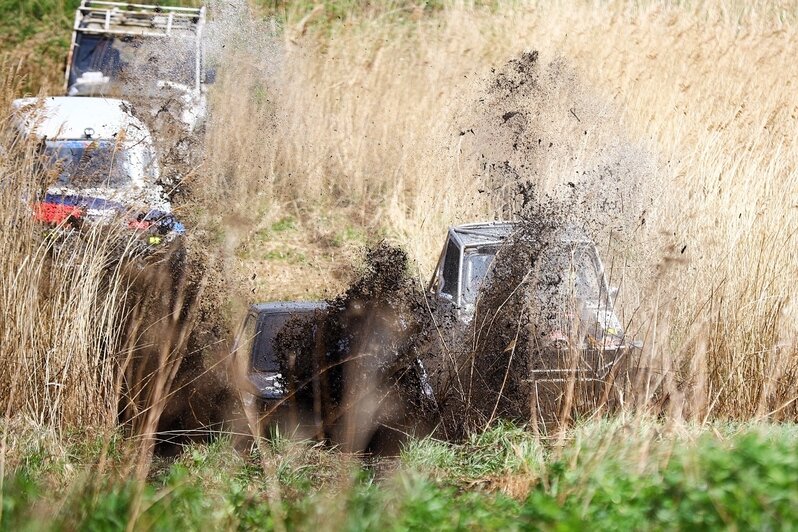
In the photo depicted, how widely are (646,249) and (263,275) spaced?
24.1ft

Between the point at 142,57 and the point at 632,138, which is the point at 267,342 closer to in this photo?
the point at 632,138

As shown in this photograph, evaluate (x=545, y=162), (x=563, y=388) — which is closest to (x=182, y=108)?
(x=545, y=162)

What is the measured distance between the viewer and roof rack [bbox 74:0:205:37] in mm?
16062

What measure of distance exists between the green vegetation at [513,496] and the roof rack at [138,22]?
11.4 m

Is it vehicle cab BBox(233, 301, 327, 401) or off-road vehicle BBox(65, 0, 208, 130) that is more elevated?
off-road vehicle BBox(65, 0, 208, 130)

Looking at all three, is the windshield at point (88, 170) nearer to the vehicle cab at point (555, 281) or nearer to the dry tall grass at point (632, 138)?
the vehicle cab at point (555, 281)

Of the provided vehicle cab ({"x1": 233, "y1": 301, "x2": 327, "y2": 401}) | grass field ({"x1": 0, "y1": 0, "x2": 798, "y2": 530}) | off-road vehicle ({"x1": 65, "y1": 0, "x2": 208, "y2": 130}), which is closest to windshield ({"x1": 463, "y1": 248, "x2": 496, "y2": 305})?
grass field ({"x1": 0, "y1": 0, "x2": 798, "y2": 530})

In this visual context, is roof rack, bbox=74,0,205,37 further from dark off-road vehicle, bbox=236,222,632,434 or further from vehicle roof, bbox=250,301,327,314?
dark off-road vehicle, bbox=236,222,632,434

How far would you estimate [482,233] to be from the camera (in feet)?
30.6

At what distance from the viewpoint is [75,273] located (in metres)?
6.96

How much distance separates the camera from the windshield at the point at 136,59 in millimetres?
15703

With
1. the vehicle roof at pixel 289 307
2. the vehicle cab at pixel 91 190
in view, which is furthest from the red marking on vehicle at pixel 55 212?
the vehicle roof at pixel 289 307

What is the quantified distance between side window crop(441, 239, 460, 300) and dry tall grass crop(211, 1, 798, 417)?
142cm

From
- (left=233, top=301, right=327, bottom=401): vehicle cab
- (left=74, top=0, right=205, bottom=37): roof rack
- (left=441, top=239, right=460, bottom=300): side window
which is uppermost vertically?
(left=74, top=0, right=205, bottom=37): roof rack
